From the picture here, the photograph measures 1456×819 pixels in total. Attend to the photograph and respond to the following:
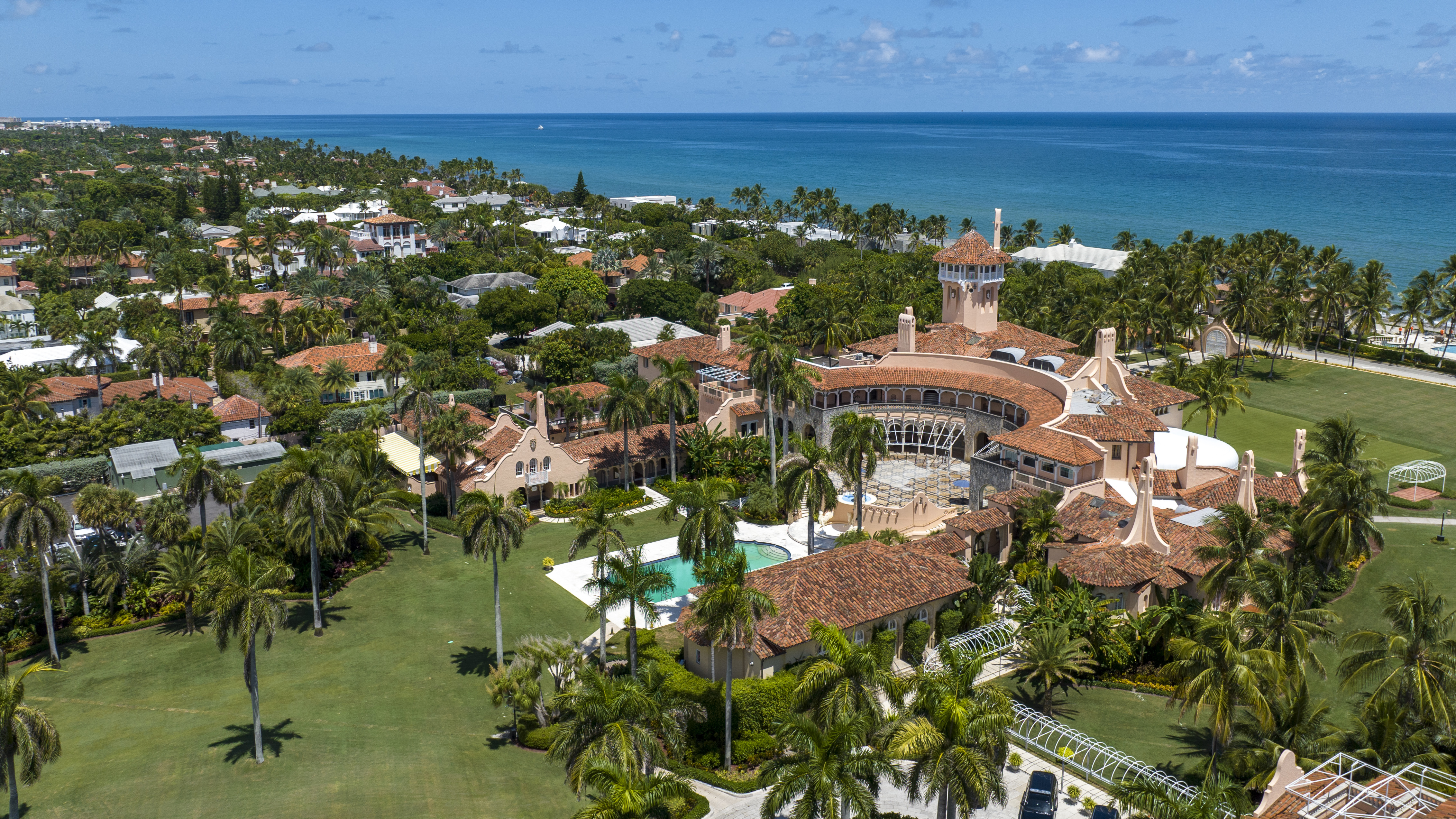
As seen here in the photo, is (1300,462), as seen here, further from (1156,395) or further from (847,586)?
(847,586)

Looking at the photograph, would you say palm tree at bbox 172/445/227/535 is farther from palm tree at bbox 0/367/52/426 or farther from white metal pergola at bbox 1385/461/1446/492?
white metal pergola at bbox 1385/461/1446/492

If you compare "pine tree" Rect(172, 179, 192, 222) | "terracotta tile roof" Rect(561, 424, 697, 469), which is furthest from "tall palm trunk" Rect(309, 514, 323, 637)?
"pine tree" Rect(172, 179, 192, 222)

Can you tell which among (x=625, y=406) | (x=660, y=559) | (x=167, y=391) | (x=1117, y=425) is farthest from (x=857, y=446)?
(x=167, y=391)

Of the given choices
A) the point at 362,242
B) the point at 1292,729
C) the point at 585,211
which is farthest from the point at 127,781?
the point at 585,211

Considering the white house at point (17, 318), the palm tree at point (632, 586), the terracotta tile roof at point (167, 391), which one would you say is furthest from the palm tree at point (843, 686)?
the white house at point (17, 318)

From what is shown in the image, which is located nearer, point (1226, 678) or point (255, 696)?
point (1226, 678)

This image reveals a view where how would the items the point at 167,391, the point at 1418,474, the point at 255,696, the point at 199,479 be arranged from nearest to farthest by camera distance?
the point at 255,696 < the point at 199,479 < the point at 1418,474 < the point at 167,391

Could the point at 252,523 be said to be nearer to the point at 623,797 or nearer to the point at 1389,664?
the point at 623,797
